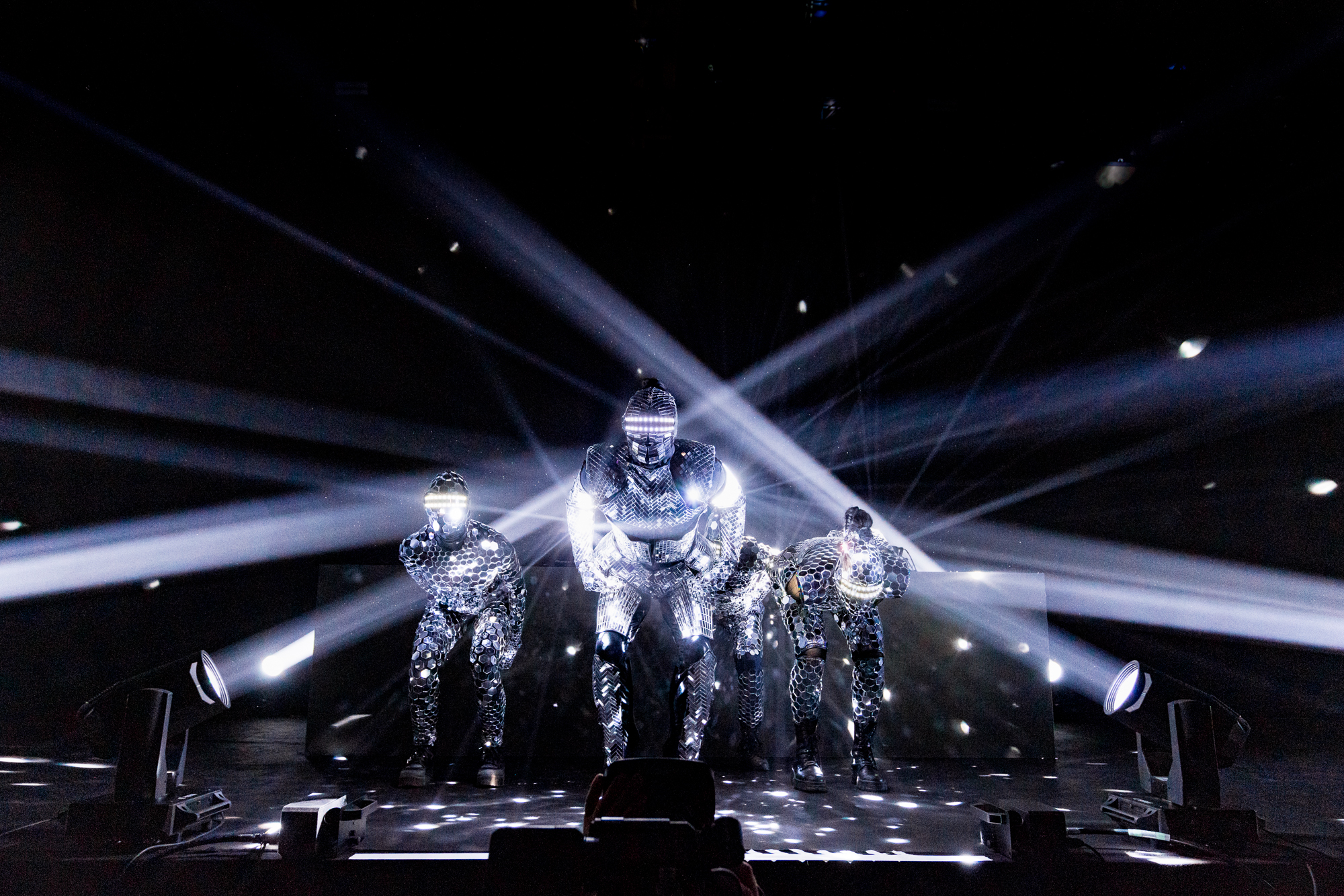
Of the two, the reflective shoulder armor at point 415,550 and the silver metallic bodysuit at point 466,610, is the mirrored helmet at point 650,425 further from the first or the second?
the reflective shoulder armor at point 415,550

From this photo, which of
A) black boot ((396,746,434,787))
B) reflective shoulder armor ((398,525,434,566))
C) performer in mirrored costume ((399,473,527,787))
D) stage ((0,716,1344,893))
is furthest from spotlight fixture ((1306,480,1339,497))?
black boot ((396,746,434,787))

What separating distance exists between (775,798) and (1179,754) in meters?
1.54

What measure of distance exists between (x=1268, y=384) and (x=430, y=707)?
615 centimetres

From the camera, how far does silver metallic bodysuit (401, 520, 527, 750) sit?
12.0ft

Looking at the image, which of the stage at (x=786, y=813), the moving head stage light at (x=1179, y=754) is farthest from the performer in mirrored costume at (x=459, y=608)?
the moving head stage light at (x=1179, y=754)

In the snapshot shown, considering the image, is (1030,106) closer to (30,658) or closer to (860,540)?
(860,540)

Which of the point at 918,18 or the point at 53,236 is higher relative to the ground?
the point at 918,18

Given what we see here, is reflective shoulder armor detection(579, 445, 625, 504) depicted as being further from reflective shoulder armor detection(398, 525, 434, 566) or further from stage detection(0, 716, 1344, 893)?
stage detection(0, 716, 1344, 893)

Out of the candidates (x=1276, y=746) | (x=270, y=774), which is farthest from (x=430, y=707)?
(x=1276, y=746)

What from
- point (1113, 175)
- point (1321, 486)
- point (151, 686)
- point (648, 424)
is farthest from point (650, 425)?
point (1321, 486)

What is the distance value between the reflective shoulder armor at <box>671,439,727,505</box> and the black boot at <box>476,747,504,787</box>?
1538 mm

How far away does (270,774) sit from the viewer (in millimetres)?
3826

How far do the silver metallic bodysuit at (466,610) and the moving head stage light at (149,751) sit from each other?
0.92 metres

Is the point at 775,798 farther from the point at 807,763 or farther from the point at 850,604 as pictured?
the point at 850,604
